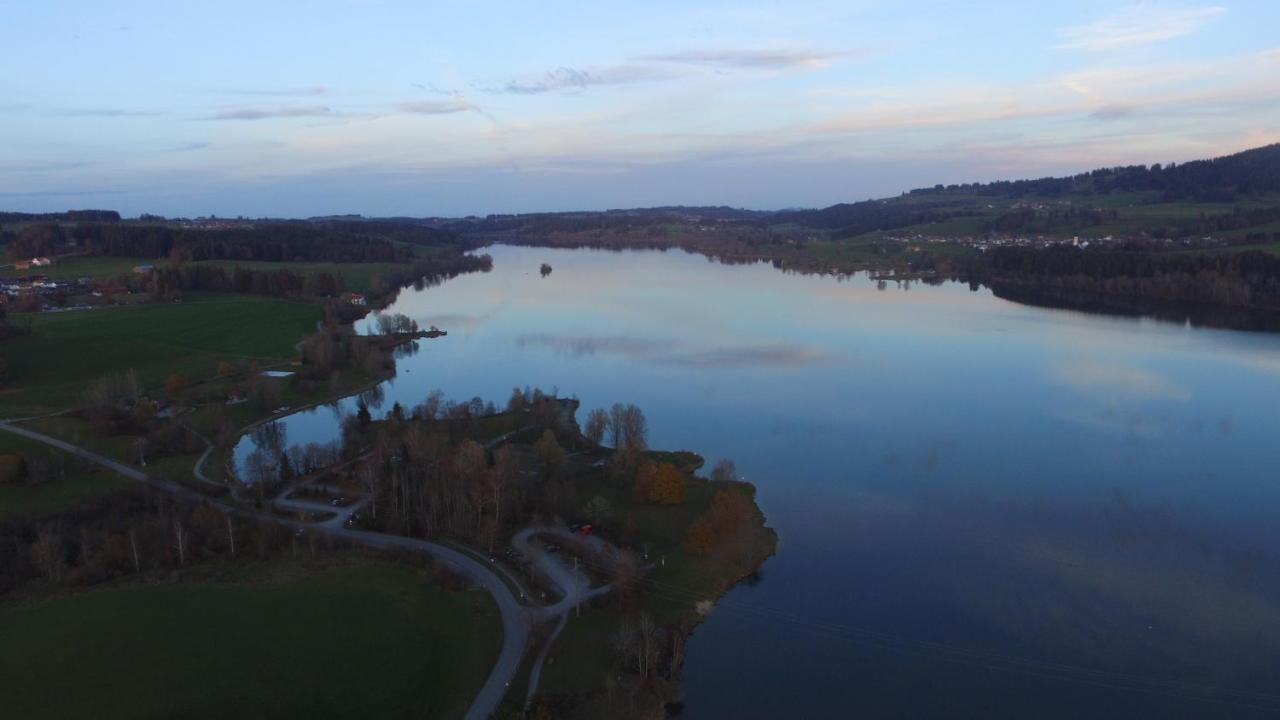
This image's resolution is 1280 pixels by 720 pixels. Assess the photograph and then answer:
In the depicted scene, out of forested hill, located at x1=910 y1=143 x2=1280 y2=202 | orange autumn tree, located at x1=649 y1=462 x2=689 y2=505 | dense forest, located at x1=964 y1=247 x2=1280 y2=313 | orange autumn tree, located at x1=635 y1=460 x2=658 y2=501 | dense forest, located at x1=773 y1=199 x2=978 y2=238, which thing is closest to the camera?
Answer: orange autumn tree, located at x1=649 y1=462 x2=689 y2=505

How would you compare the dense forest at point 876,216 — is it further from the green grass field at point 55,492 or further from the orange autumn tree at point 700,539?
the green grass field at point 55,492

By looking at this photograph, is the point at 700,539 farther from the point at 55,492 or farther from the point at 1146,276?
the point at 1146,276

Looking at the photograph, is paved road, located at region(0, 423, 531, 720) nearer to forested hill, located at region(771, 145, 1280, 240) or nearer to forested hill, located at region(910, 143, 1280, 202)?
forested hill, located at region(771, 145, 1280, 240)

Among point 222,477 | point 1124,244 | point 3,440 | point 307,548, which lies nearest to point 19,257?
point 3,440

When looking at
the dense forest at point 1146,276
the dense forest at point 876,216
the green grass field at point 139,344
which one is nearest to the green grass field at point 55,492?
the green grass field at point 139,344

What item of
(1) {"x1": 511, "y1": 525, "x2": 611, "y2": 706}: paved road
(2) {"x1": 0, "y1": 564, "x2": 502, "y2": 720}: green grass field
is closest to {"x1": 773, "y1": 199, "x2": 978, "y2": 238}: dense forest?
(1) {"x1": 511, "y1": 525, "x2": 611, "y2": 706}: paved road

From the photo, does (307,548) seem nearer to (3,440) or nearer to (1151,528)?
(3,440)
